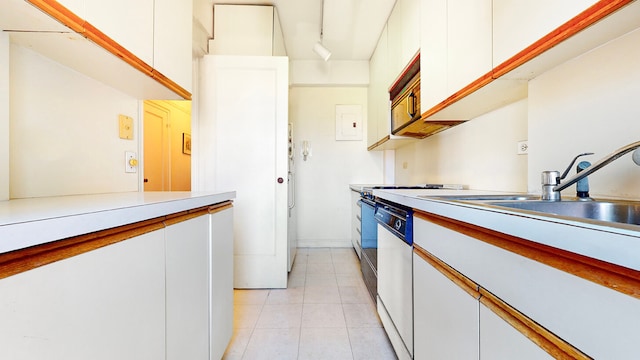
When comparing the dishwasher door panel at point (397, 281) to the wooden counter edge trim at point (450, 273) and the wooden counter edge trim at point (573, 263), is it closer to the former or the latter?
the wooden counter edge trim at point (450, 273)

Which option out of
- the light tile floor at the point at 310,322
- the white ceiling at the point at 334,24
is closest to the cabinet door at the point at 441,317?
the light tile floor at the point at 310,322

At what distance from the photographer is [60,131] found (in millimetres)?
1062

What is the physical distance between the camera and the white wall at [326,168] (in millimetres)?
3586

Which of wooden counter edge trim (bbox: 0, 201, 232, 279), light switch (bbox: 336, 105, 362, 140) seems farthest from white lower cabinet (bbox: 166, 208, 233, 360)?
light switch (bbox: 336, 105, 362, 140)

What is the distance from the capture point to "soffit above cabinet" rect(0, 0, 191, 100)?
28.9 inches

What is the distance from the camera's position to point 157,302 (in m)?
0.74

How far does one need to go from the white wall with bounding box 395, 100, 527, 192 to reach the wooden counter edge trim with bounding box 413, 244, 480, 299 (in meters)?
0.78

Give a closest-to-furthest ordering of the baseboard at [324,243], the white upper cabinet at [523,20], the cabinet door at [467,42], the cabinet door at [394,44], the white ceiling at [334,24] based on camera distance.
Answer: the white upper cabinet at [523,20]
the cabinet door at [467,42]
the cabinet door at [394,44]
the white ceiling at [334,24]
the baseboard at [324,243]

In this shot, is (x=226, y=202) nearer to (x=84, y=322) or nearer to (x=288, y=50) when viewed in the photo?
(x=84, y=322)

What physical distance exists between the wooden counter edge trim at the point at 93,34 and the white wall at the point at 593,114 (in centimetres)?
170

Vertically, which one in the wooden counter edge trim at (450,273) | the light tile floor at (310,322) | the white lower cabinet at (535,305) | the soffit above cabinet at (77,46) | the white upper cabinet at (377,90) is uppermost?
the white upper cabinet at (377,90)

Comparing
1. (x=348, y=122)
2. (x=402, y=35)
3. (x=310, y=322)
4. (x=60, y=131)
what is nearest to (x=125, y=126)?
(x=60, y=131)

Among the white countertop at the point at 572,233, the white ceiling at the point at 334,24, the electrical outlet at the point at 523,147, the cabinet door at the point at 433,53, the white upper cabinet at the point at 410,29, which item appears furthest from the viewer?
the white ceiling at the point at 334,24

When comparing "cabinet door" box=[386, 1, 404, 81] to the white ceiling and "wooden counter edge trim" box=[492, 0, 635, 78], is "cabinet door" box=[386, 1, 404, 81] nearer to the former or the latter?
the white ceiling
